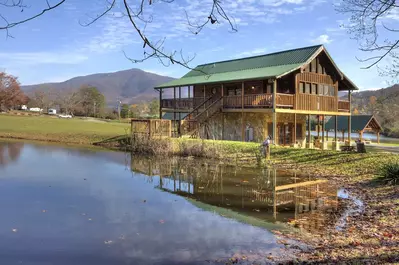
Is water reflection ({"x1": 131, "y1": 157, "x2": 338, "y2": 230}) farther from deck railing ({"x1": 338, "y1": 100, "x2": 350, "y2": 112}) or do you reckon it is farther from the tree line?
the tree line

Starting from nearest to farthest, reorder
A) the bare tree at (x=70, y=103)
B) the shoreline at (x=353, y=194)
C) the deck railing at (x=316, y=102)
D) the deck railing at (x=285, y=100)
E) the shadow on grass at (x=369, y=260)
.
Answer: the shadow on grass at (x=369, y=260) < the shoreline at (x=353, y=194) < the deck railing at (x=285, y=100) < the deck railing at (x=316, y=102) < the bare tree at (x=70, y=103)

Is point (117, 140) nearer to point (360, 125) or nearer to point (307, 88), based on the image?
point (307, 88)

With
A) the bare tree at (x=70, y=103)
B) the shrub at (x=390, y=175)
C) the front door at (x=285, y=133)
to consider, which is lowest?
the shrub at (x=390, y=175)

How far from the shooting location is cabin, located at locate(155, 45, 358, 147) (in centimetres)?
2589

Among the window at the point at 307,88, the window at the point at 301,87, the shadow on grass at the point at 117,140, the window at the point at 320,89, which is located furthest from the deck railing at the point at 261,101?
the shadow on grass at the point at 117,140

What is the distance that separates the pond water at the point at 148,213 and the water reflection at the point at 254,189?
30mm

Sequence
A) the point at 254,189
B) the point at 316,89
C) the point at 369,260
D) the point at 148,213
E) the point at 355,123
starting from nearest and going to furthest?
the point at 369,260, the point at 148,213, the point at 254,189, the point at 316,89, the point at 355,123

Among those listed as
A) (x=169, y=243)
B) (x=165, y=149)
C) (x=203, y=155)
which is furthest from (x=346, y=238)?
(x=165, y=149)

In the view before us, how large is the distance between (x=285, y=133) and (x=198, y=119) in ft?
23.1

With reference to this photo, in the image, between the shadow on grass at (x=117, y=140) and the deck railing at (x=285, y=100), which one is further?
the shadow on grass at (x=117, y=140)

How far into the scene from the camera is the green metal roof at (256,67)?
85.2ft

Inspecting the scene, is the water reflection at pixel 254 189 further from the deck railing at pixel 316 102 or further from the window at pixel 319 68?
the window at pixel 319 68

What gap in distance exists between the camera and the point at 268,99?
2455 cm

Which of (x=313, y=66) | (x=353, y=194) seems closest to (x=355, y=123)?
(x=313, y=66)
